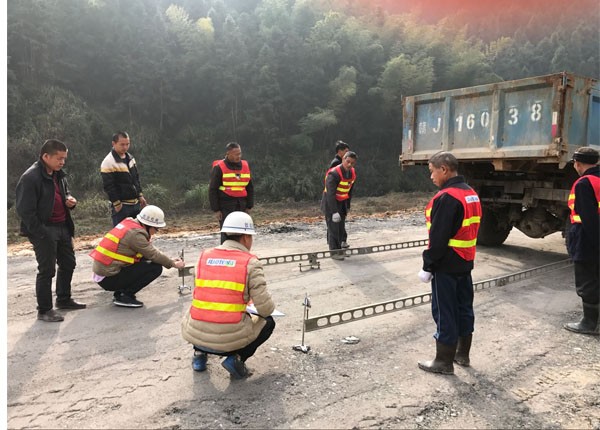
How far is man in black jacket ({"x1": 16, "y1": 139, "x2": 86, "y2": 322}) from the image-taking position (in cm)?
427

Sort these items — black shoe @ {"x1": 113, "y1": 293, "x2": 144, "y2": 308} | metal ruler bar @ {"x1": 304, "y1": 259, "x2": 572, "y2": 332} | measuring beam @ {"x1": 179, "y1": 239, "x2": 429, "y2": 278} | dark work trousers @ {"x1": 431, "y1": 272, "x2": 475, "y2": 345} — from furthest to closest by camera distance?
measuring beam @ {"x1": 179, "y1": 239, "x2": 429, "y2": 278} → black shoe @ {"x1": 113, "y1": 293, "x2": 144, "y2": 308} → metal ruler bar @ {"x1": 304, "y1": 259, "x2": 572, "y2": 332} → dark work trousers @ {"x1": 431, "y1": 272, "x2": 475, "y2": 345}

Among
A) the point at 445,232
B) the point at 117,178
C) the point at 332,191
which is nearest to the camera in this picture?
the point at 445,232

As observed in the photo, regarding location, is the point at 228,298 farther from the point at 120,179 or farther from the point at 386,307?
the point at 120,179

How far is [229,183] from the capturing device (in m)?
5.96

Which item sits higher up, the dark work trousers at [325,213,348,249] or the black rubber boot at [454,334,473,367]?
the dark work trousers at [325,213,348,249]

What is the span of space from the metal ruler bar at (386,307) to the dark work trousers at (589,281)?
1.03 metres

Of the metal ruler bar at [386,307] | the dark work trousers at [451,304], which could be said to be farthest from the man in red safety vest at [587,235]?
the dark work trousers at [451,304]

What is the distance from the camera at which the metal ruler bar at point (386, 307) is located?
155 inches

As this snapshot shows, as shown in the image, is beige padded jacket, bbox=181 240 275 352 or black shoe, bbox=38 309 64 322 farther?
black shoe, bbox=38 309 64 322

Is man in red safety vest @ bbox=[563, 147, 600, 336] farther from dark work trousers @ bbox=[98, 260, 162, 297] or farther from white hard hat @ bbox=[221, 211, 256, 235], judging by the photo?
dark work trousers @ bbox=[98, 260, 162, 297]

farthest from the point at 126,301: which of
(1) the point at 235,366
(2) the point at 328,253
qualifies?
(2) the point at 328,253

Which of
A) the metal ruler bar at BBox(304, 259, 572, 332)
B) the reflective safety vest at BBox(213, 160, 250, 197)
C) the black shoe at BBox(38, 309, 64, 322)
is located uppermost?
the reflective safety vest at BBox(213, 160, 250, 197)

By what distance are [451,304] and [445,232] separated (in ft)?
1.78

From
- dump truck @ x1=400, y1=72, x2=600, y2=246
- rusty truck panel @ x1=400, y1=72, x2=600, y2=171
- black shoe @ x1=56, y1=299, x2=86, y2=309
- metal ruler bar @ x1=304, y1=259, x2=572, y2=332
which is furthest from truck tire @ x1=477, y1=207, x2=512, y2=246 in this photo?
black shoe @ x1=56, y1=299, x2=86, y2=309
